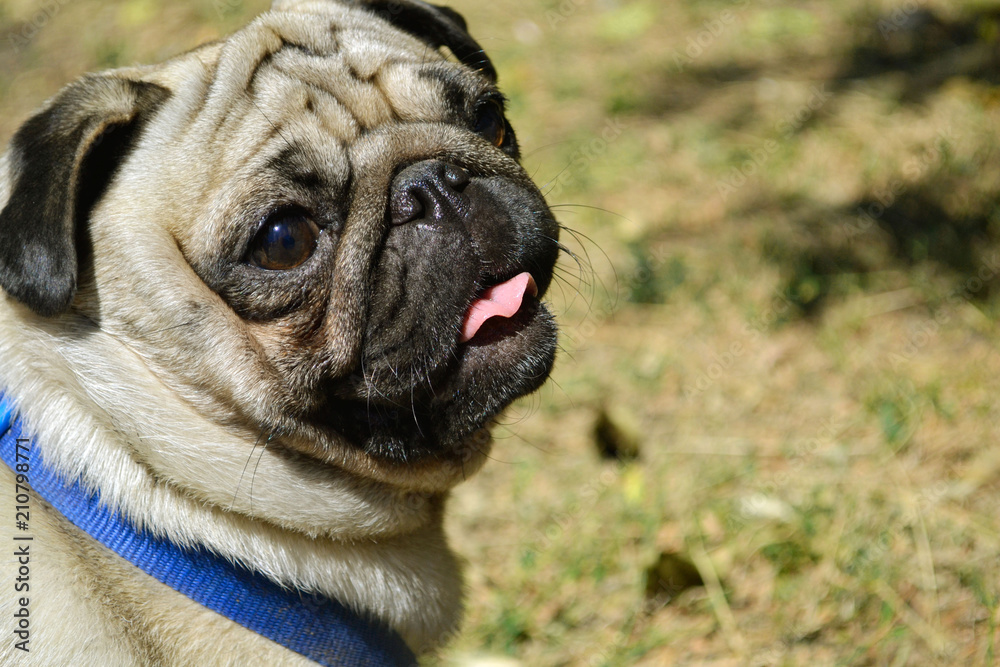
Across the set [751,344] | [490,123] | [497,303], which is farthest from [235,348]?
[751,344]

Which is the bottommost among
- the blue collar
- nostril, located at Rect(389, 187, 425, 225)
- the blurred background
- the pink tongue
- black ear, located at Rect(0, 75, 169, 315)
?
the blurred background

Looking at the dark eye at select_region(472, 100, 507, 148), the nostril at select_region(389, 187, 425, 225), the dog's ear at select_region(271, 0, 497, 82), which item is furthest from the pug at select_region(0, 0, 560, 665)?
the dog's ear at select_region(271, 0, 497, 82)

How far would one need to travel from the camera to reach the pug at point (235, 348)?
207 centimetres

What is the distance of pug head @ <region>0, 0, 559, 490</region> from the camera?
2.14m

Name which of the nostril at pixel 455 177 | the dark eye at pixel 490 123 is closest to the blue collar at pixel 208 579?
the nostril at pixel 455 177

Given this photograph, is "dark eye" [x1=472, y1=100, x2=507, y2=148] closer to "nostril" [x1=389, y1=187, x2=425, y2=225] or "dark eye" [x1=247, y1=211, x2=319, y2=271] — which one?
"nostril" [x1=389, y1=187, x2=425, y2=225]

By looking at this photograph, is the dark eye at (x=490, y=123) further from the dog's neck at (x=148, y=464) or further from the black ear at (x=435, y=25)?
the dog's neck at (x=148, y=464)

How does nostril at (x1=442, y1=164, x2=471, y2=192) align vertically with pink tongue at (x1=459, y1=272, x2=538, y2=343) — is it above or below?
above

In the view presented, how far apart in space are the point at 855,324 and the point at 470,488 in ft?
6.77

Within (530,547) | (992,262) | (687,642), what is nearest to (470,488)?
(530,547)

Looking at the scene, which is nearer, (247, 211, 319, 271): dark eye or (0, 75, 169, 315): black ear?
(0, 75, 169, 315): black ear

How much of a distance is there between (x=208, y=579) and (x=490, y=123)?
5.56ft

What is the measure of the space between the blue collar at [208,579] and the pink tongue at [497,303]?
→ 85 centimetres

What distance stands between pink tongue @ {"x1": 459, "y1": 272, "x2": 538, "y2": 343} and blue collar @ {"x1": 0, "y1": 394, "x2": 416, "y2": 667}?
0.85m
